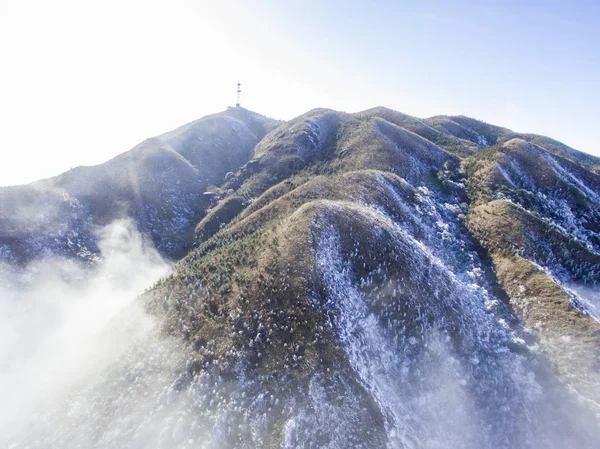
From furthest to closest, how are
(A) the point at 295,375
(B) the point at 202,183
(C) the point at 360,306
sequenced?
(B) the point at 202,183 < (C) the point at 360,306 < (A) the point at 295,375

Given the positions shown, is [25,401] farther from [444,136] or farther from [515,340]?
[444,136]

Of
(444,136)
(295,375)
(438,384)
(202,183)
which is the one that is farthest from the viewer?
(444,136)

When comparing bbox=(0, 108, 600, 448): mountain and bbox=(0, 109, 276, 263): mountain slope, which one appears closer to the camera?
bbox=(0, 108, 600, 448): mountain

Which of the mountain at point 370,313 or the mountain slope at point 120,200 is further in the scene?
the mountain slope at point 120,200

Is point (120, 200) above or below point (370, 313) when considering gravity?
below

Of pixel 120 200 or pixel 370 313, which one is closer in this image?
pixel 370 313

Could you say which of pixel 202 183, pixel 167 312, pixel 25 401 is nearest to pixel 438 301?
pixel 167 312

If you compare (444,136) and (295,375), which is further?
(444,136)

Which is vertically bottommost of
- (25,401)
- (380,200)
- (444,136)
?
(25,401)
